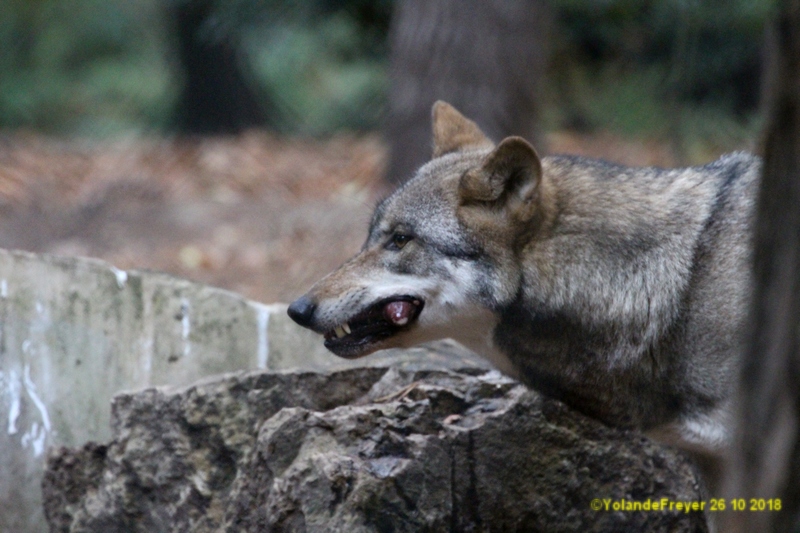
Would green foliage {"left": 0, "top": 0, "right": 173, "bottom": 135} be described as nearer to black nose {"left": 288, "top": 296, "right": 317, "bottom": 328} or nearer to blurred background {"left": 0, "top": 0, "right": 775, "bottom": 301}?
blurred background {"left": 0, "top": 0, "right": 775, "bottom": 301}

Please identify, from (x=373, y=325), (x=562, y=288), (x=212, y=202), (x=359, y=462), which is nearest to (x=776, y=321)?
(x=562, y=288)

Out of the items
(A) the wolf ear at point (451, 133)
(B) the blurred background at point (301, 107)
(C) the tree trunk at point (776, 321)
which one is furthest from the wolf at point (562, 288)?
(B) the blurred background at point (301, 107)

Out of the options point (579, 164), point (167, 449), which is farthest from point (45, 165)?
point (579, 164)

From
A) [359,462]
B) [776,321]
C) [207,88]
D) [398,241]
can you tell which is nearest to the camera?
[776,321]

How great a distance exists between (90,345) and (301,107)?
41.6 feet

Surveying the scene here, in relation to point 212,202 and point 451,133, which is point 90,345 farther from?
point 212,202

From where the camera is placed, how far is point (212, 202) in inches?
367

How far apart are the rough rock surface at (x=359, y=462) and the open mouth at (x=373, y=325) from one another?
0.84ft

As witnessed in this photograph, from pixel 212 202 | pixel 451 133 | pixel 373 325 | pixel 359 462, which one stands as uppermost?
pixel 212 202

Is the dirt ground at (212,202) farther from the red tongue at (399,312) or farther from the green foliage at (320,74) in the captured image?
the red tongue at (399,312)

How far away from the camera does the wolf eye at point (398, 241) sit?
3936 mm

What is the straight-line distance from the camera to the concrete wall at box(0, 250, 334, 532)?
15.9 ft

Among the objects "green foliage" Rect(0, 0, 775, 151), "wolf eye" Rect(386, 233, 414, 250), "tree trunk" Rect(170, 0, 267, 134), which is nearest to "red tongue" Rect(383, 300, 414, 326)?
"wolf eye" Rect(386, 233, 414, 250)

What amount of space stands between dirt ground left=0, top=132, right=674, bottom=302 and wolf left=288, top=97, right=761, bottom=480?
110 inches
